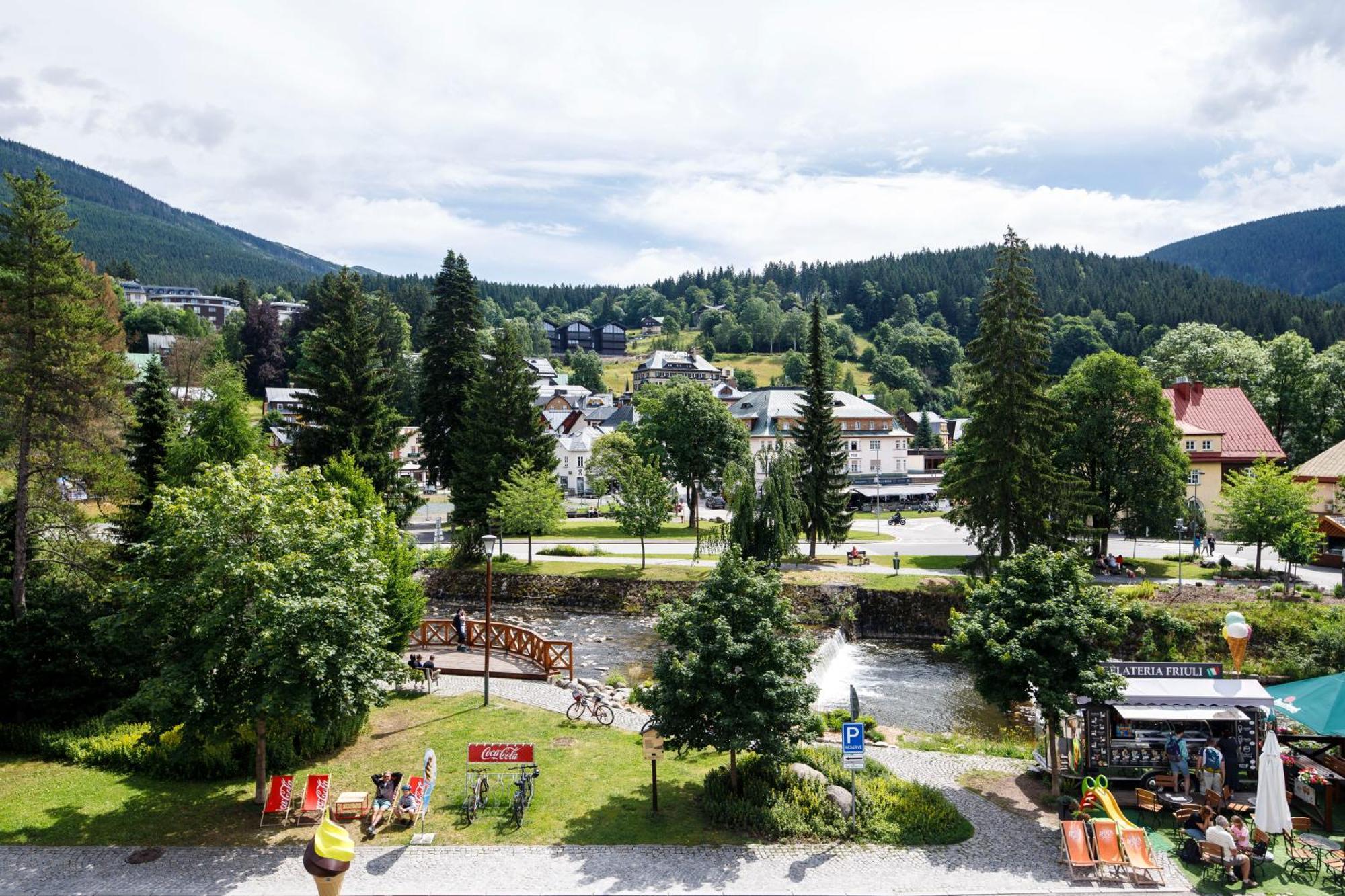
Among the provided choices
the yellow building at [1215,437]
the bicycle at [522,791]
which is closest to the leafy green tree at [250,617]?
the bicycle at [522,791]

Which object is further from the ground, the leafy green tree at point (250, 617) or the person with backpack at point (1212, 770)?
the leafy green tree at point (250, 617)

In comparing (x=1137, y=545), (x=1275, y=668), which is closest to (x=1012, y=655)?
(x=1275, y=668)

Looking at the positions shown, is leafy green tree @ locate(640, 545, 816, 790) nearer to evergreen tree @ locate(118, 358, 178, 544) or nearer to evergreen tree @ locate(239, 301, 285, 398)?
evergreen tree @ locate(118, 358, 178, 544)

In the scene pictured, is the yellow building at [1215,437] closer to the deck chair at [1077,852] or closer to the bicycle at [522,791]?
the deck chair at [1077,852]

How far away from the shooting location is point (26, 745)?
19.1 metres

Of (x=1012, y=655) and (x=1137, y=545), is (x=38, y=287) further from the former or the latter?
(x=1137, y=545)

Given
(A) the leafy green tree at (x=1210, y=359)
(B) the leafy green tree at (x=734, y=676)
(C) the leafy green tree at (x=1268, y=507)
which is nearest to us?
(B) the leafy green tree at (x=734, y=676)

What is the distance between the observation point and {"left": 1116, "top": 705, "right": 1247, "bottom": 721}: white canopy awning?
53.3 ft

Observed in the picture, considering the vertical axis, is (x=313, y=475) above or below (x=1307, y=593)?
above

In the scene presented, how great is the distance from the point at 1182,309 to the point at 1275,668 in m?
144

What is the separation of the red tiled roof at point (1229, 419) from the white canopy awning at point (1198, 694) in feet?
150

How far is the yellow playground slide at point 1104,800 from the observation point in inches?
553

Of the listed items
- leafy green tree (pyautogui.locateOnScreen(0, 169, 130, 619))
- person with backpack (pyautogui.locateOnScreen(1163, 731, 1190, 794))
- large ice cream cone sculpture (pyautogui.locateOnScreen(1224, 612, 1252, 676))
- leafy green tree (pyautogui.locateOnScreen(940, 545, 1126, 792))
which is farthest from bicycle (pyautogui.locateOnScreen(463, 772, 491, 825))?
large ice cream cone sculpture (pyautogui.locateOnScreen(1224, 612, 1252, 676))

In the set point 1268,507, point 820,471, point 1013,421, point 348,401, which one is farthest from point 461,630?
point 1268,507
